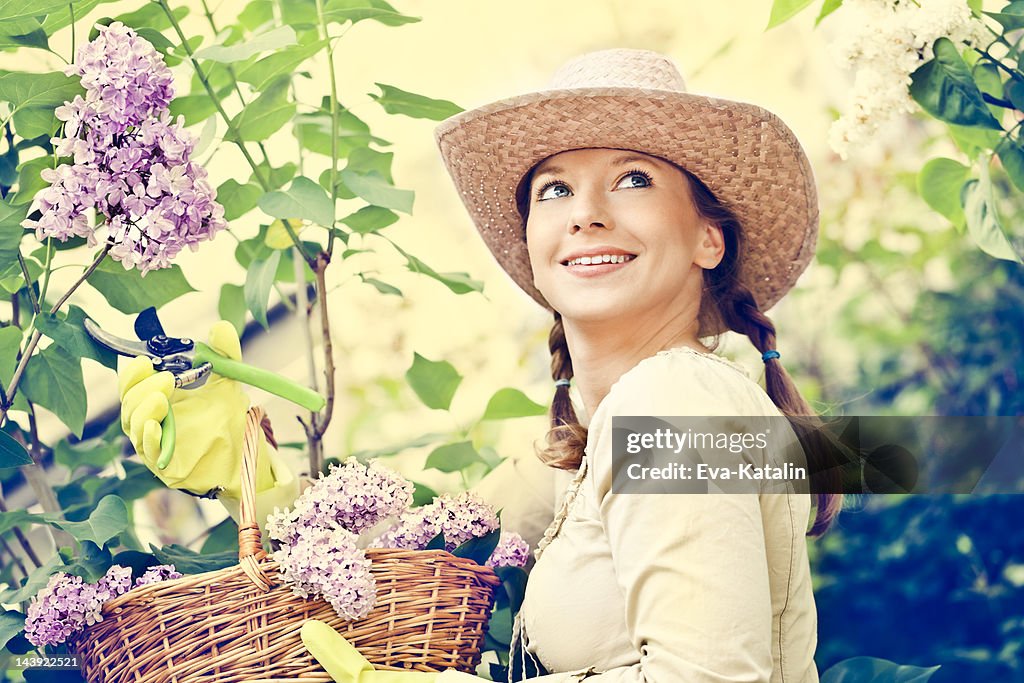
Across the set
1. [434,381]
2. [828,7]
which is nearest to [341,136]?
[434,381]

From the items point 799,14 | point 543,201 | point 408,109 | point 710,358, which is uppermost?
point 799,14

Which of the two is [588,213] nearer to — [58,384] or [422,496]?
[422,496]

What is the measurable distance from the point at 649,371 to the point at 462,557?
378mm

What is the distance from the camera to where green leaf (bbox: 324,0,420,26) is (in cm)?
136

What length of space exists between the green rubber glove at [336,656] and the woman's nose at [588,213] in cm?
56

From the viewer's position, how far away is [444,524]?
51.5 inches

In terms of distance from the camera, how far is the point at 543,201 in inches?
50.0

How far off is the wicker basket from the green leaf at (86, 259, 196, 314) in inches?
12.8

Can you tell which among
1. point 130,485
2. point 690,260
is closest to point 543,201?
point 690,260

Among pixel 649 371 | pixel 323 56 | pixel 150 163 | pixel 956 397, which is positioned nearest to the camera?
pixel 649 371

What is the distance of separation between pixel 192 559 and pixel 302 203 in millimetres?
506

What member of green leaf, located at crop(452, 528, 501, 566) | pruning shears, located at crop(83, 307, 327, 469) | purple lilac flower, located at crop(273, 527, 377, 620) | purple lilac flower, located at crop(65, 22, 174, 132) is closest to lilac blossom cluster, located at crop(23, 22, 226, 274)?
purple lilac flower, located at crop(65, 22, 174, 132)

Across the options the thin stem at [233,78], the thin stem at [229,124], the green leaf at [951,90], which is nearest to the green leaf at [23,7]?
the thin stem at [229,124]

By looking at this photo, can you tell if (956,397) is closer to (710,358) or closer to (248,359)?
(710,358)
